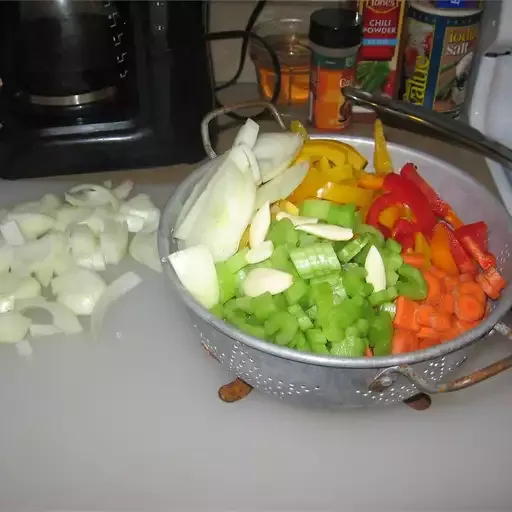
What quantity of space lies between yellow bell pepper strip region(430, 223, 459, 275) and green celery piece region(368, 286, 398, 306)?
84 millimetres

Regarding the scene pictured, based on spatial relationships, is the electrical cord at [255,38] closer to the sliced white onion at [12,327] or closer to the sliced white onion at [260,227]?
→ the sliced white onion at [260,227]

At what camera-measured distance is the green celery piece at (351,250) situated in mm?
698

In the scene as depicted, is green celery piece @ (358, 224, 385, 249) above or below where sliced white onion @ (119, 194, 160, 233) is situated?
above

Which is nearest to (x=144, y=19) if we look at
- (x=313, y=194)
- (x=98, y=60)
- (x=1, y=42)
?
(x=98, y=60)

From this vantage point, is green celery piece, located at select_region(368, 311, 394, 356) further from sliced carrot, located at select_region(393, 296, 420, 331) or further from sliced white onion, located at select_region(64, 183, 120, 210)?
sliced white onion, located at select_region(64, 183, 120, 210)

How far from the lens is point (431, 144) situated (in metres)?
1.06

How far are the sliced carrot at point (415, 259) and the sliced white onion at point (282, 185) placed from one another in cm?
15

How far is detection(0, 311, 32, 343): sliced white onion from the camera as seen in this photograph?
754mm

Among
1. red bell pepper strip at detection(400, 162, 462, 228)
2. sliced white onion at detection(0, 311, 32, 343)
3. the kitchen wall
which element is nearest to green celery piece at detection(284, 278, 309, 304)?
red bell pepper strip at detection(400, 162, 462, 228)

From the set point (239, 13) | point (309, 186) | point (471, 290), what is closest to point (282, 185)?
point (309, 186)

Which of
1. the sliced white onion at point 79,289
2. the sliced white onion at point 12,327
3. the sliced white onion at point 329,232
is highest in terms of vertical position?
the sliced white onion at point 329,232

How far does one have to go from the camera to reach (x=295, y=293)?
667 millimetres

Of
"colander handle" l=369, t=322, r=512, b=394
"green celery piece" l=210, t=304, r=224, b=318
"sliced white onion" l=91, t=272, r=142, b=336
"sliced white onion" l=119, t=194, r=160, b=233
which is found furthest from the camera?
"sliced white onion" l=119, t=194, r=160, b=233

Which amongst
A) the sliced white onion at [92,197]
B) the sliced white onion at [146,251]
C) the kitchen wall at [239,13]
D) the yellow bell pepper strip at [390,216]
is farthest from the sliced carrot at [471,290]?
the kitchen wall at [239,13]
